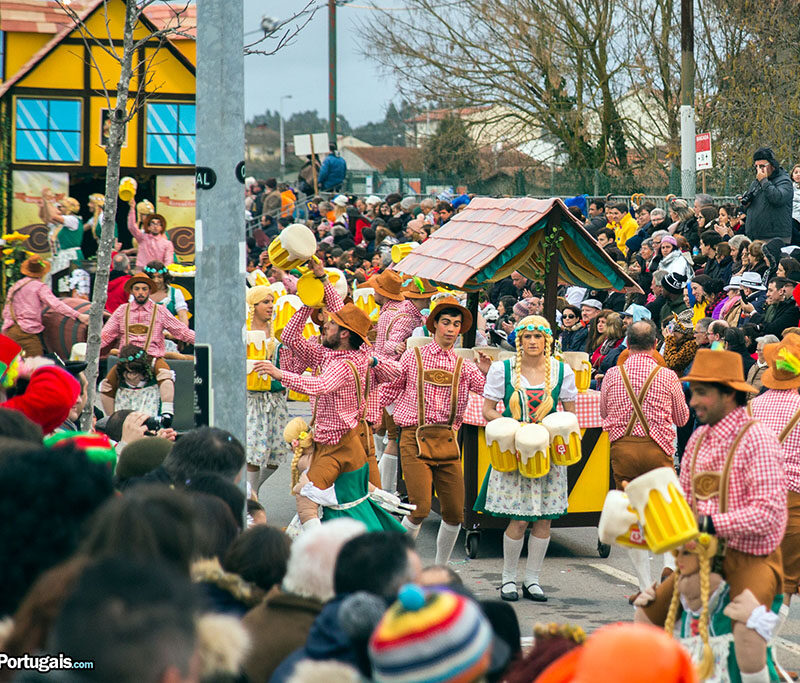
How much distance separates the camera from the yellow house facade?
14328mm

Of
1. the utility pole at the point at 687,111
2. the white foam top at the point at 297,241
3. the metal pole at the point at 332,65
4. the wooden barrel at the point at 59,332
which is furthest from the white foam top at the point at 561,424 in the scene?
the metal pole at the point at 332,65

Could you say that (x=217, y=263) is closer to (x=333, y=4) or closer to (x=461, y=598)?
(x=461, y=598)

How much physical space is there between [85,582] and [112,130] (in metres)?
6.70

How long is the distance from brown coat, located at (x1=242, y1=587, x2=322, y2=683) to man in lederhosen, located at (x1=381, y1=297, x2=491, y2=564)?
15.0 feet

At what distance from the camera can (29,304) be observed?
39.2 feet

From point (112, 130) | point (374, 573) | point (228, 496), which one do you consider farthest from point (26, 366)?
point (374, 573)

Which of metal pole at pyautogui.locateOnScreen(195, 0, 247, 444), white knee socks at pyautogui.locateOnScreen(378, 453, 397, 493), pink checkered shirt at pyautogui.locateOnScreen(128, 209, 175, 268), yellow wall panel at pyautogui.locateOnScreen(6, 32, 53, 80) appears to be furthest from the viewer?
pink checkered shirt at pyautogui.locateOnScreen(128, 209, 175, 268)

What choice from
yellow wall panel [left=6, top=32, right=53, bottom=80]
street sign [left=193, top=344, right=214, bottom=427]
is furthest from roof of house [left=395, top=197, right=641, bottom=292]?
yellow wall panel [left=6, top=32, right=53, bottom=80]

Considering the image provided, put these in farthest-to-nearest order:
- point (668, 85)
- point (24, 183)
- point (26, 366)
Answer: point (668, 85) < point (24, 183) < point (26, 366)

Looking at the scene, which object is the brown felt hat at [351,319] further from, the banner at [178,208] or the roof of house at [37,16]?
the banner at [178,208]

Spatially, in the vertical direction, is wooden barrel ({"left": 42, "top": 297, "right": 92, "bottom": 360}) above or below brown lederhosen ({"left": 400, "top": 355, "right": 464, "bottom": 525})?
above

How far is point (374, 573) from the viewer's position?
370 centimetres

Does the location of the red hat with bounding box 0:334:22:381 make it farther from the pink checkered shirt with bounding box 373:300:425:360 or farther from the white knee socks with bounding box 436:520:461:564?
the pink checkered shirt with bounding box 373:300:425:360

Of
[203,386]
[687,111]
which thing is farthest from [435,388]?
[687,111]
